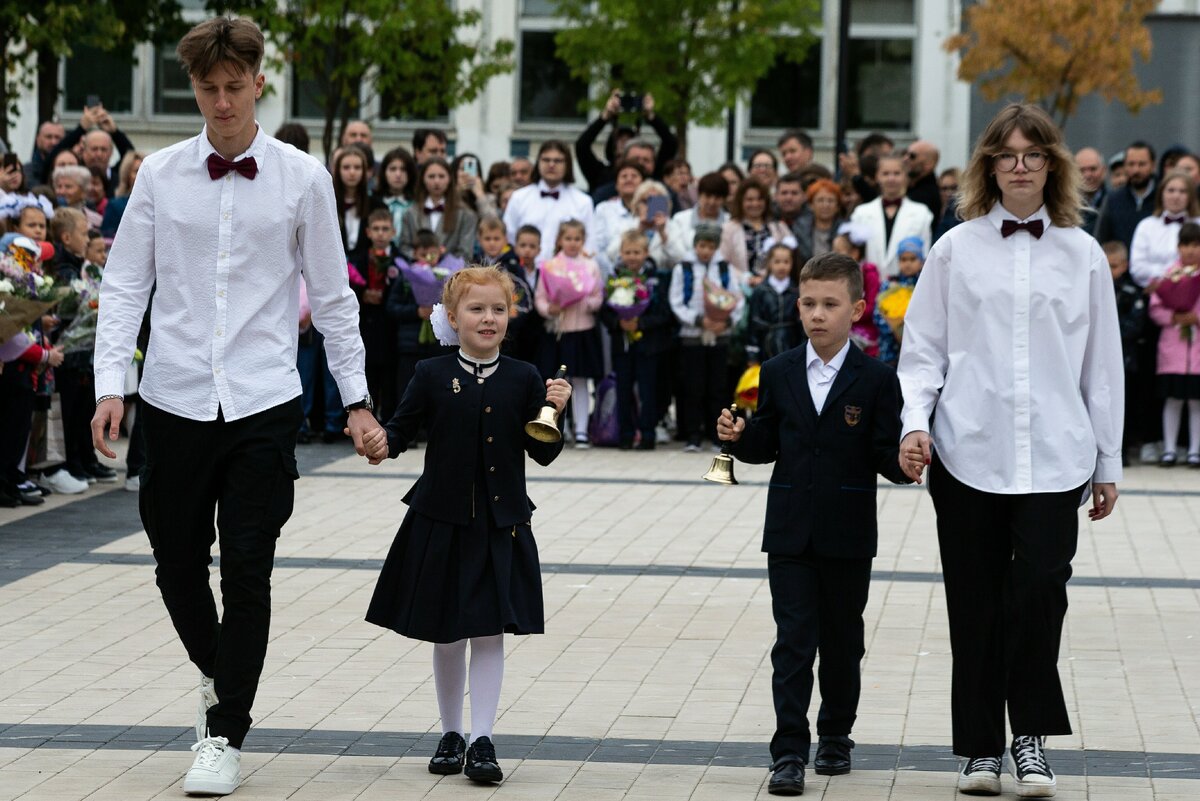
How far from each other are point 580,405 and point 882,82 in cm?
2209

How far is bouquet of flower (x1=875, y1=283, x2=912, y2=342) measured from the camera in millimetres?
14398

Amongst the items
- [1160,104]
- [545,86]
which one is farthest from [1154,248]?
[545,86]

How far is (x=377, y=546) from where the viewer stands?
404 inches

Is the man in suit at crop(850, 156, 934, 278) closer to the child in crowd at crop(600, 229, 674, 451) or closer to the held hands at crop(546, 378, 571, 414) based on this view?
the child in crowd at crop(600, 229, 674, 451)

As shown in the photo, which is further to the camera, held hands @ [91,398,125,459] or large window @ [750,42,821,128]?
large window @ [750,42,821,128]

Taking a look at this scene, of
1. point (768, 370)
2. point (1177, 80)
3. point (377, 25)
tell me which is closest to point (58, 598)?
point (768, 370)

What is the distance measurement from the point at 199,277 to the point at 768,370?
69.0 inches

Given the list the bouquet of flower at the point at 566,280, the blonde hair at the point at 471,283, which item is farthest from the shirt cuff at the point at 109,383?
the bouquet of flower at the point at 566,280

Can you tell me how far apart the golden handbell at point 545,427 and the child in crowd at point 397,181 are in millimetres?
9549

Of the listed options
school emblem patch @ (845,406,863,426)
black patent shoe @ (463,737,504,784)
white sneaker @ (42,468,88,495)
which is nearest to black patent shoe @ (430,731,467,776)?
black patent shoe @ (463,737,504,784)

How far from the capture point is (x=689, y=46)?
28141 millimetres

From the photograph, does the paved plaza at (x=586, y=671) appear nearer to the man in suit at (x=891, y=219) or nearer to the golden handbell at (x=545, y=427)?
the golden handbell at (x=545, y=427)

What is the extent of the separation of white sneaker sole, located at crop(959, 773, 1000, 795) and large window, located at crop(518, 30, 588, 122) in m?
30.9

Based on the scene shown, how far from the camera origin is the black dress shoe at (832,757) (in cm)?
591
